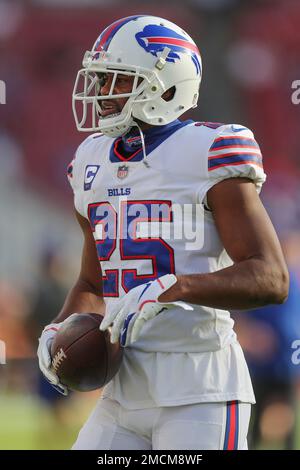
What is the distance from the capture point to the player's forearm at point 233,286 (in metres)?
2.19

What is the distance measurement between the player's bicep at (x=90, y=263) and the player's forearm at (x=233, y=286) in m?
0.60

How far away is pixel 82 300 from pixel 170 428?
1.98 ft

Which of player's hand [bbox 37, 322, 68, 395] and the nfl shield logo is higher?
the nfl shield logo

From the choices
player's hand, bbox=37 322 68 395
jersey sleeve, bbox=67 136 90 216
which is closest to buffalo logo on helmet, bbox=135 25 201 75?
jersey sleeve, bbox=67 136 90 216

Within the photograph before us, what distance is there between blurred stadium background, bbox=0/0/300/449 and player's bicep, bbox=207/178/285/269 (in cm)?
293

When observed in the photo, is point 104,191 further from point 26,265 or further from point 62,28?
point 62,28

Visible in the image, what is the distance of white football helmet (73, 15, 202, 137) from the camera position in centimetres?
250

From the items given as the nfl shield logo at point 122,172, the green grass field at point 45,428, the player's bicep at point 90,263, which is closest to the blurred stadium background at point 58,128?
the green grass field at point 45,428

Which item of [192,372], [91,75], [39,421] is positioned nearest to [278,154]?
[39,421]

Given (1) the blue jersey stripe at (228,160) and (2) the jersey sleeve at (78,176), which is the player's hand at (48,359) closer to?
(2) the jersey sleeve at (78,176)

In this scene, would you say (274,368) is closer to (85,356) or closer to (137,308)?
(85,356)

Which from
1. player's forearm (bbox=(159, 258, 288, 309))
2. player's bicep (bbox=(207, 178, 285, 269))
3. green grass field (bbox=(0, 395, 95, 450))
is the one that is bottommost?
green grass field (bbox=(0, 395, 95, 450))

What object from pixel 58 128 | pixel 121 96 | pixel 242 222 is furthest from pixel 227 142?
pixel 58 128

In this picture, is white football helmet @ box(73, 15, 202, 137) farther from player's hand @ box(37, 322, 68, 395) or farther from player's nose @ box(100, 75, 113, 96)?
player's hand @ box(37, 322, 68, 395)
